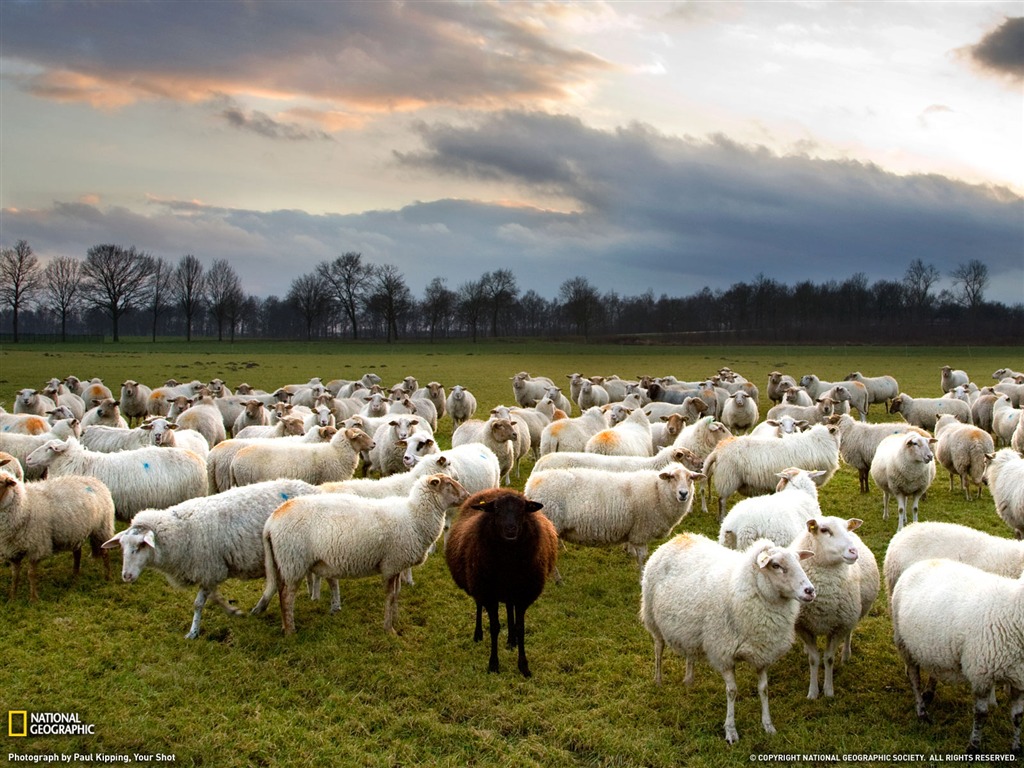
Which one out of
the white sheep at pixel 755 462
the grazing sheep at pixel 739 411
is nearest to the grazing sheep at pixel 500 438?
the white sheep at pixel 755 462

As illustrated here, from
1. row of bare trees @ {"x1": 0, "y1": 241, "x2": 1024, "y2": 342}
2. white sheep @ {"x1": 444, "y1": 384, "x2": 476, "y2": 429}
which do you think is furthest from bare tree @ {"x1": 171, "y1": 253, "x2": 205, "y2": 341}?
white sheep @ {"x1": 444, "y1": 384, "x2": 476, "y2": 429}

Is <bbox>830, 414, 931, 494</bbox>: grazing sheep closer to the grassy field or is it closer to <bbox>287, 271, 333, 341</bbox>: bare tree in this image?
the grassy field

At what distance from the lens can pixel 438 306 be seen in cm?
10494

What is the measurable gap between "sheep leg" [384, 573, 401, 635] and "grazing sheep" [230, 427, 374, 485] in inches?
143

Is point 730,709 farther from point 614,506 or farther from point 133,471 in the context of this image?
point 133,471

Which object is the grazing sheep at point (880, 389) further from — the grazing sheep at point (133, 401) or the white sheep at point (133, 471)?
the grazing sheep at point (133, 401)

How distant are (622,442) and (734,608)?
6.88 metres

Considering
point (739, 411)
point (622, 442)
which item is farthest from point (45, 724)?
point (739, 411)

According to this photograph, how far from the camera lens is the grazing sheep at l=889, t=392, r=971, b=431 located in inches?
789

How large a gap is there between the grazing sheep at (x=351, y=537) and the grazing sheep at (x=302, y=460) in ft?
10.6

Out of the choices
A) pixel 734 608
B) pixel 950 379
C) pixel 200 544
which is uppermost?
pixel 950 379

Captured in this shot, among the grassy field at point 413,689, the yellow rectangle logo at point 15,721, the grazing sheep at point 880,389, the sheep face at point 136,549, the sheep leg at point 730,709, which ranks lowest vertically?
the yellow rectangle logo at point 15,721

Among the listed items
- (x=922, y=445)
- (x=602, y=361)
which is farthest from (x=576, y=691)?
(x=602, y=361)

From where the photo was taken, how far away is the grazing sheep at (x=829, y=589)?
19.6ft
